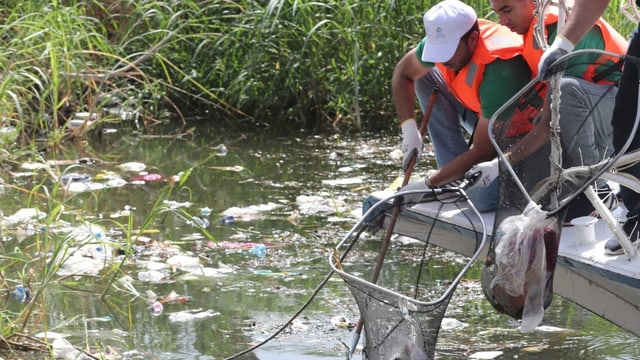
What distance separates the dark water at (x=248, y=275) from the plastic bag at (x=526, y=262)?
2.02 ft

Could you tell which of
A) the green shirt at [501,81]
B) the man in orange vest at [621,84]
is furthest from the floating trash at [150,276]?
the man in orange vest at [621,84]

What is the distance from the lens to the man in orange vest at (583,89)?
3643 millimetres

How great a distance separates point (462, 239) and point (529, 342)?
0.43 meters

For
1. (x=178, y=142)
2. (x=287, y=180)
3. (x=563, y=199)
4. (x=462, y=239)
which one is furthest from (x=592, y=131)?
(x=178, y=142)

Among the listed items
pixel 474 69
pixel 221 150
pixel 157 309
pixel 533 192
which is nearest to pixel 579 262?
pixel 533 192

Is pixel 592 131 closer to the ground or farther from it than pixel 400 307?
farther from it

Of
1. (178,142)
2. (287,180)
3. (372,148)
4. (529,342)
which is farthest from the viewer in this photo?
(178,142)

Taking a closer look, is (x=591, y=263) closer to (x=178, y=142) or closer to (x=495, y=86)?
(x=495, y=86)

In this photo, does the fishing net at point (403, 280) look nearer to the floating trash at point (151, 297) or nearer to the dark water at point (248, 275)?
the dark water at point (248, 275)

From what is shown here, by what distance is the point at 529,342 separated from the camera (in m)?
4.21

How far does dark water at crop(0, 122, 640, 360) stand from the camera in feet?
13.8

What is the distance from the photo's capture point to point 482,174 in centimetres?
429

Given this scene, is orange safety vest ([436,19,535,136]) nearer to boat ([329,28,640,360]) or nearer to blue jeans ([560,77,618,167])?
blue jeans ([560,77,618,167])

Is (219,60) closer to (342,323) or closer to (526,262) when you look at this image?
(342,323)
